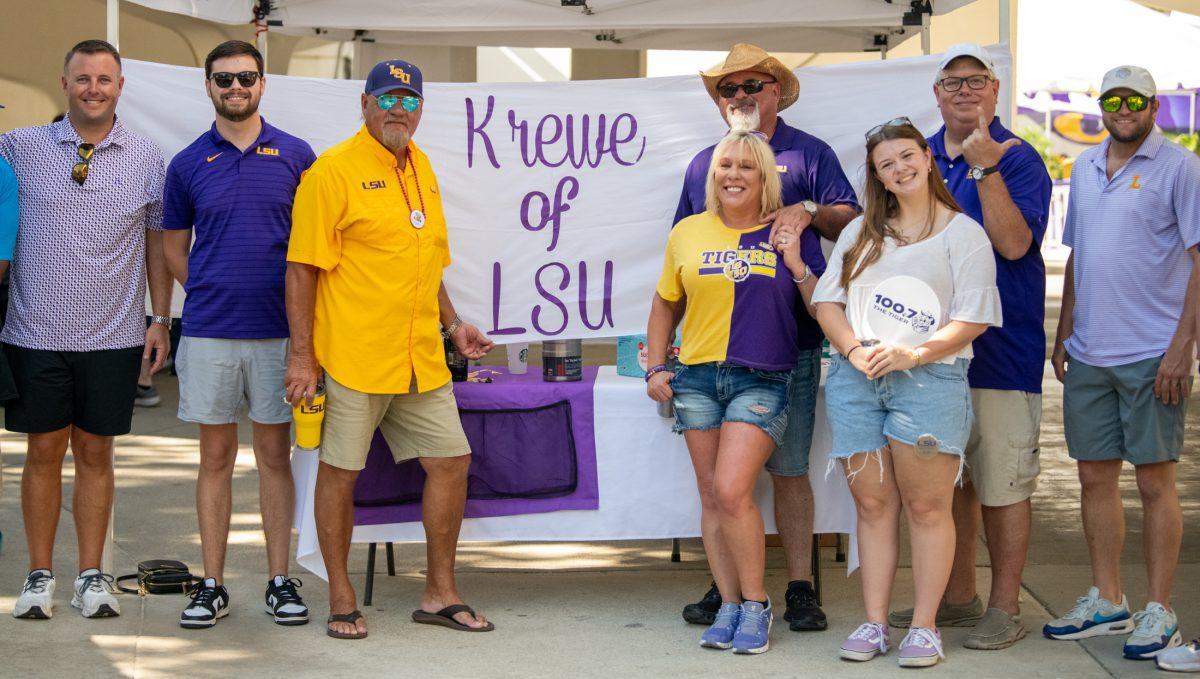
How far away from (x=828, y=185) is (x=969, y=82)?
0.59 metres

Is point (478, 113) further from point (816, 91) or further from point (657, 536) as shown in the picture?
point (657, 536)

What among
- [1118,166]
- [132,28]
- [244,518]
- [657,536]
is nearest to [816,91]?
[1118,166]

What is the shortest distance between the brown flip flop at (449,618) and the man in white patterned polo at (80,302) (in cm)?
110

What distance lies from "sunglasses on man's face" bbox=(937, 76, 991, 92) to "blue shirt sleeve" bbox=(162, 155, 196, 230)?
2635 mm

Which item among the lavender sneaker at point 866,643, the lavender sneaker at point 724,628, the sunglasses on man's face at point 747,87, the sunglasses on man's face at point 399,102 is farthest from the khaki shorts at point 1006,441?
the sunglasses on man's face at point 399,102

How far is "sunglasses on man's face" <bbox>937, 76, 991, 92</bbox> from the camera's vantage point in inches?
178

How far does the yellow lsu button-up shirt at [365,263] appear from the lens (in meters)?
4.51

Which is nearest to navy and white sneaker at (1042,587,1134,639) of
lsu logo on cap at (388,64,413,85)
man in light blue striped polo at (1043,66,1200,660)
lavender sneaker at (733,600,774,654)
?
man in light blue striped polo at (1043,66,1200,660)

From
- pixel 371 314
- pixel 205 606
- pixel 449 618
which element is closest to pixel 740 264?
pixel 371 314

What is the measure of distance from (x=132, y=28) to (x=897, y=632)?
38.1 feet

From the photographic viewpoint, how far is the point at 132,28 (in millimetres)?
13930

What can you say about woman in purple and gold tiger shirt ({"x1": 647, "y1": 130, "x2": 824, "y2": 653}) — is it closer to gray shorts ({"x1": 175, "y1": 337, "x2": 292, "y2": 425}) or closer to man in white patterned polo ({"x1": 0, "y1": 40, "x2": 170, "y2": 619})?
gray shorts ({"x1": 175, "y1": 337, "x2": 292, "y2": 425})

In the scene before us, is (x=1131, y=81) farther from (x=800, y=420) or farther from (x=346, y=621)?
(x=346, y=621)

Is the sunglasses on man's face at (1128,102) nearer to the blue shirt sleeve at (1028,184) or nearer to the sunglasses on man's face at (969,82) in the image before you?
the blue shirt sleeve at (1028,184)
